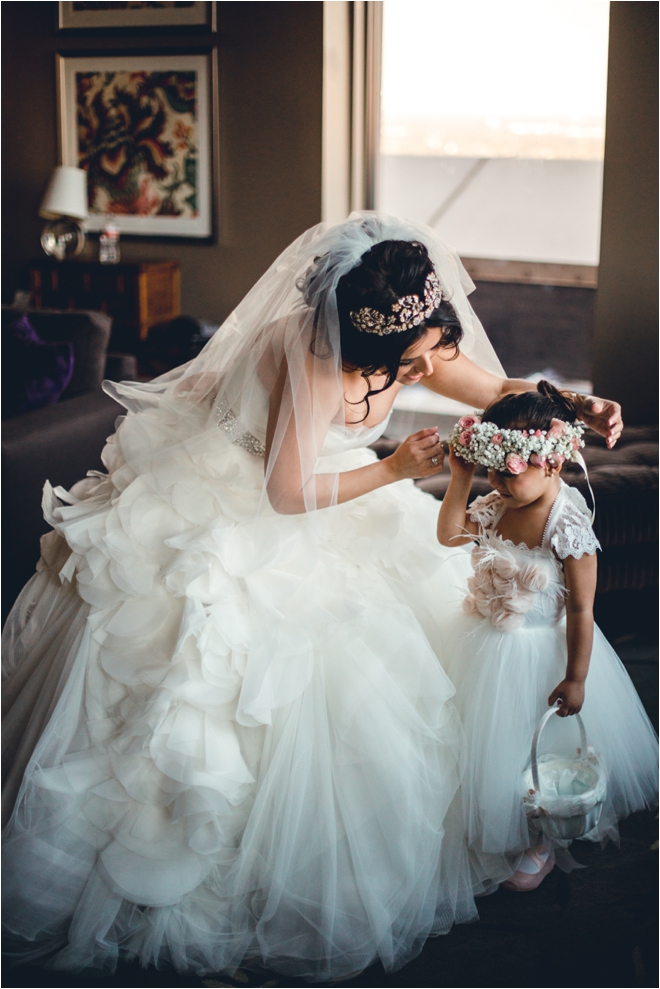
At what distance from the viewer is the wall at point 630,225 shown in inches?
147

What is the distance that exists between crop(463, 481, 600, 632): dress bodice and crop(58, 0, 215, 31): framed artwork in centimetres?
409

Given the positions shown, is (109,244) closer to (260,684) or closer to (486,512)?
(486,512)

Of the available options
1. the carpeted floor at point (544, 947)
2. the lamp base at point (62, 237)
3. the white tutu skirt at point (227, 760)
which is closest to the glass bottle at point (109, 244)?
the lamp base at point (62, 237)

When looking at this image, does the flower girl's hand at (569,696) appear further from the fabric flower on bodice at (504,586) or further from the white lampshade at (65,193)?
the white lampshade at (65,193)

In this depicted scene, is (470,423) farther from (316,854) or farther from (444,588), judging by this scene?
(316,854)

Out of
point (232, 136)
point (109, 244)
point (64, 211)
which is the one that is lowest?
point (109, 244)

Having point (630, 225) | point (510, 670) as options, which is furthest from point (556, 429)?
point (630, 225)

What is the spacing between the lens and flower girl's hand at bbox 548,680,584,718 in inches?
67.1

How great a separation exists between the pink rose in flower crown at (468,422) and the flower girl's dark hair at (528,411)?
2cm

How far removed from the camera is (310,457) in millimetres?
1712

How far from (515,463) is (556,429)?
0.35ft

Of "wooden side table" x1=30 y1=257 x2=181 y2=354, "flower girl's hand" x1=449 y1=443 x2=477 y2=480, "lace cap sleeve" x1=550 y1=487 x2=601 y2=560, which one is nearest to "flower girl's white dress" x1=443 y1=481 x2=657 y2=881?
"lace cap sleeve" x1=550 y1=487 x2=601 y2=560

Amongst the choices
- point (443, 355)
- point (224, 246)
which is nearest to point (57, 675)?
point (443, 355)

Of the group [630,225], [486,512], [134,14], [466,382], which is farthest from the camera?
[134,14]
